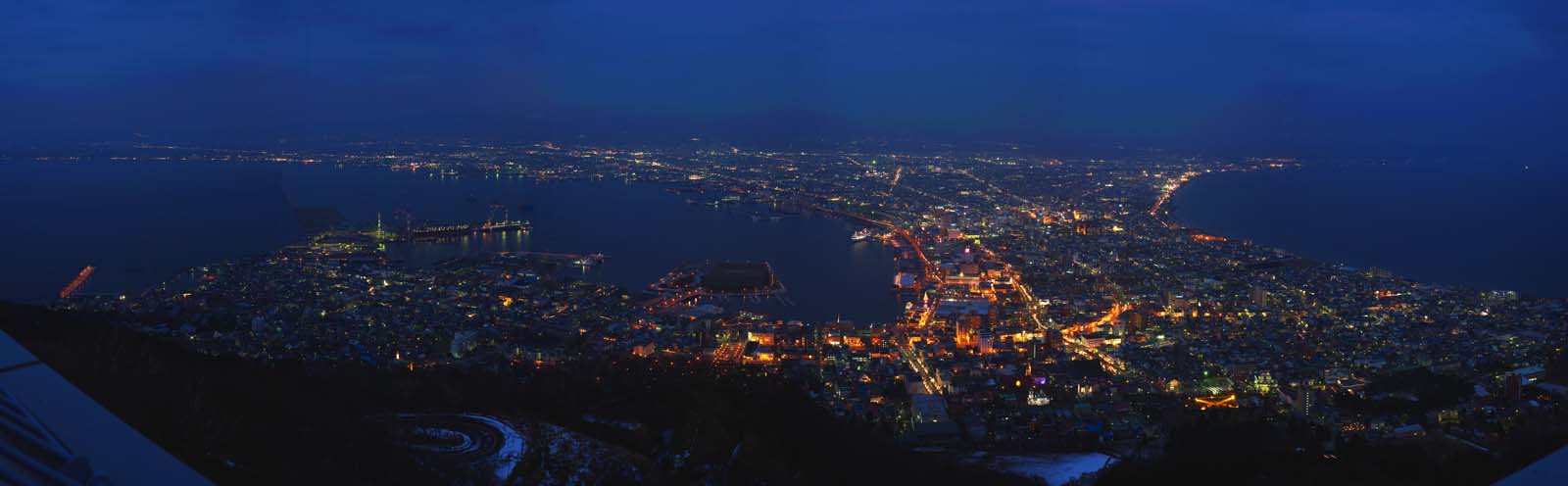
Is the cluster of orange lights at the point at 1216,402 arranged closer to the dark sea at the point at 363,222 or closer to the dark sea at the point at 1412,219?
the dark sea at the point at 363,222

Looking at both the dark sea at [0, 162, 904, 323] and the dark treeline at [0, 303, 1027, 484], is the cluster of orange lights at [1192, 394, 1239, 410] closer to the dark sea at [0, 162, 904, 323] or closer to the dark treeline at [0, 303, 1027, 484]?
the dark treeline at [0, 303, 1027, 484]

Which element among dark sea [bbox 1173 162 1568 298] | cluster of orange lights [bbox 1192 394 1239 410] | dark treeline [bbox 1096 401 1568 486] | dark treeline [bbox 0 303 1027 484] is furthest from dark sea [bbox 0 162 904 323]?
dark sea [bbox 1173 162 1568 298]

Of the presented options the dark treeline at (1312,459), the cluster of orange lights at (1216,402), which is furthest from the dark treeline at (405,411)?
the cluster of orange lights at (1216,402)

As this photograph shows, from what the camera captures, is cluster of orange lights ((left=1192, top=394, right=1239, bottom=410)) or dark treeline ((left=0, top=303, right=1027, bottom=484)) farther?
cluster of orange lights ((left=1192, top=394, right=1239, bottom=410))

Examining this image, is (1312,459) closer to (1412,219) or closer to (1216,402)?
(1216,402)

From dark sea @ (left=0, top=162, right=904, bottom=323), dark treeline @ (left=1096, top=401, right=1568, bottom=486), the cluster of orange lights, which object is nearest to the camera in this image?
dark treeline @ (left=1096, top=401, right=1568, bottom=486)
